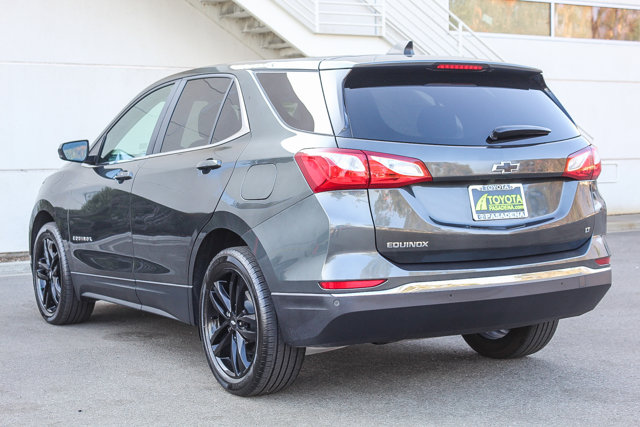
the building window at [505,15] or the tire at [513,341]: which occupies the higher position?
the building window at [505,15]

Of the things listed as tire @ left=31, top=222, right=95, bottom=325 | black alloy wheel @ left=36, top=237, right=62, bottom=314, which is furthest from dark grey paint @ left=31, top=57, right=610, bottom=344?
black alloy wheel @ left=36, top=237, right=62, bottom=314

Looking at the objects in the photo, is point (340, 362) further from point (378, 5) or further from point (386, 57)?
point (378, 5)

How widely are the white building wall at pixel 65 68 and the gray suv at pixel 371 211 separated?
26.2 feet

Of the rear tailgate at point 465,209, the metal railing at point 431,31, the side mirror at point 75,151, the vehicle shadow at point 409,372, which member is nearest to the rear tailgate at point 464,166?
the rear tailgate at point 465,209

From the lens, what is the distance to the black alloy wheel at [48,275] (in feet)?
24.0

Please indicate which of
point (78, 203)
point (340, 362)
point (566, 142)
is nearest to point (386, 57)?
point (566, 142)

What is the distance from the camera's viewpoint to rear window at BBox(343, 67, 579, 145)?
14.9 ft

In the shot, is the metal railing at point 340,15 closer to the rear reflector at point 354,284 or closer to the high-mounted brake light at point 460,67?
the high-mounted brake light at point 460,67

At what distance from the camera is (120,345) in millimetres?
6555

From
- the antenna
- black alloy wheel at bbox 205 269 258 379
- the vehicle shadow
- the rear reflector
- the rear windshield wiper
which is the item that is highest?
the antenna

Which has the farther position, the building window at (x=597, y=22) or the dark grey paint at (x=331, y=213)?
the building window at (x=597, y=22)

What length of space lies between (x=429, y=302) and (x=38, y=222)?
4368 mm

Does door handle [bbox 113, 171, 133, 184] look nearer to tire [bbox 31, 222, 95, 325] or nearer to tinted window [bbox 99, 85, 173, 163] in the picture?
tinted window [bbox 99, 85, 173, 163]

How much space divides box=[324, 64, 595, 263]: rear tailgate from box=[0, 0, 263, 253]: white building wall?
9.37 metres
